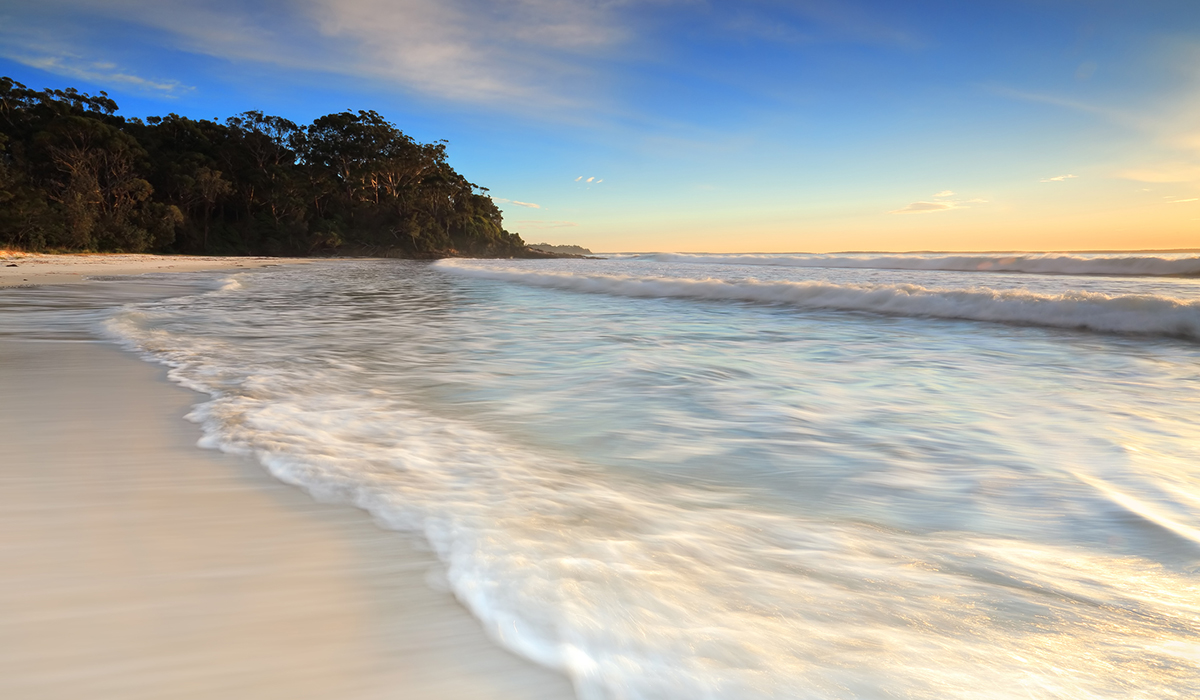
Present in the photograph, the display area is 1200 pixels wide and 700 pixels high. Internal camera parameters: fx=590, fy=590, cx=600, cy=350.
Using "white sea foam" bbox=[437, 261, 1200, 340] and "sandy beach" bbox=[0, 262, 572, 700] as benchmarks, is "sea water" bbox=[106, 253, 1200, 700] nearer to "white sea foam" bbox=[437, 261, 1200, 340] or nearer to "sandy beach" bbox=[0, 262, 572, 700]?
"sandy beach" bbox=[0, 262, 572, 700]

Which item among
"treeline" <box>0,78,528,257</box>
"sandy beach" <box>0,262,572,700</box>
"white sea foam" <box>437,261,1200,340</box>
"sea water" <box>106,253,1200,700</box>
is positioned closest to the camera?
"sandy beach" <box>0,262,572,700</box>

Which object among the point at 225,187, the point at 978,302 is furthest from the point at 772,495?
the point at 225,187

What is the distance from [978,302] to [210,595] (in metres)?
9.11

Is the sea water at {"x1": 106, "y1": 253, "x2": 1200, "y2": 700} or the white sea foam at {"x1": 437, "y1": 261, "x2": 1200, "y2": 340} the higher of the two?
the white sea foam at {"x1": 437, "y1": 261, "x2": 1200, "y2": 340}

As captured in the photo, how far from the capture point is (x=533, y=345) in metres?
5.11

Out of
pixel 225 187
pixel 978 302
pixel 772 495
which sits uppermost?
pixel 225 187

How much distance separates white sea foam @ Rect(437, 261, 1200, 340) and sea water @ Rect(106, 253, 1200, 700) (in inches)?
71.4

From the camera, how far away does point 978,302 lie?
26.3 ft

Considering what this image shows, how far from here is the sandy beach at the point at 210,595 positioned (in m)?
0.95

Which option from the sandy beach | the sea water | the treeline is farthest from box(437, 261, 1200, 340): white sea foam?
the treeline

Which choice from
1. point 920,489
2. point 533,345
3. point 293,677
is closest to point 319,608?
point 293,677

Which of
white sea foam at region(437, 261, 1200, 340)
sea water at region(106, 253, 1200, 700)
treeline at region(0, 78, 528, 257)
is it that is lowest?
sea water at region(106, 253, 1200, 700)

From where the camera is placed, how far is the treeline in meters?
28.7

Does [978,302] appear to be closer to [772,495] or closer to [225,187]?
[772,495]
